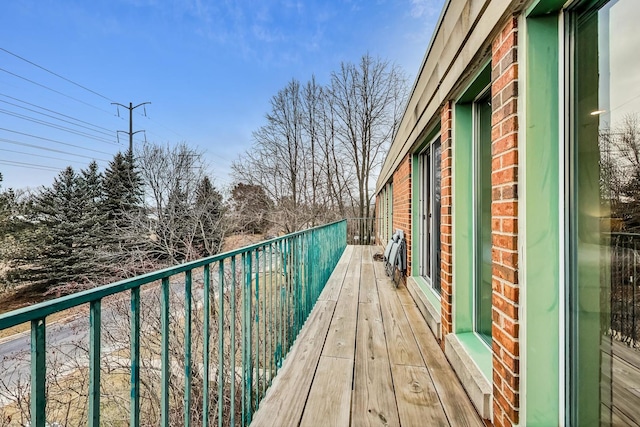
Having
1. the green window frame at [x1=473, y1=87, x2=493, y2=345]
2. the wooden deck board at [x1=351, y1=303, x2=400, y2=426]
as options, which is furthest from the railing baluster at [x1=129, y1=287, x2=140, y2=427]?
the green window frame at [x1=473, y1=87, x2=493, y2=345]

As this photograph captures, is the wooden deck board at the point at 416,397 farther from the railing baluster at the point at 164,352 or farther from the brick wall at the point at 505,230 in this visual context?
the railing baluster at the point at 164,352

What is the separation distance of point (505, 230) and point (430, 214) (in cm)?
215

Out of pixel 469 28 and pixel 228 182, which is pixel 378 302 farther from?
pixel 228 182

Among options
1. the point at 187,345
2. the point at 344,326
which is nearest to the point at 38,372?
the point at 187,345

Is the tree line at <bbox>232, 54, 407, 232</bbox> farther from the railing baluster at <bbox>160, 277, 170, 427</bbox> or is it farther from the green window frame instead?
the railing baluster at <bbox>160, 277, 170, 427</bbox>

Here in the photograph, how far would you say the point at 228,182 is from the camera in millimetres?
10883

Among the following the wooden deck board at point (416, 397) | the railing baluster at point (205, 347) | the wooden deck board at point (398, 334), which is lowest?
the wooden deck board at point (416, 397)

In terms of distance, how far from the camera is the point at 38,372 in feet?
1.86

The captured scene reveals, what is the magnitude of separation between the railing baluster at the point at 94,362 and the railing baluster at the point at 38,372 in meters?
0.10

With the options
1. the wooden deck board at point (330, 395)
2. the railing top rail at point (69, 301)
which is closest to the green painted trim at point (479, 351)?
the wooden deck board at point (330, 395)

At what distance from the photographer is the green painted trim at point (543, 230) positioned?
3.91 ft

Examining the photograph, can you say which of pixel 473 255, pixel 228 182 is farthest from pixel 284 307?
pixel 228 182

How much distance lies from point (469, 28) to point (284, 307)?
2121 mm

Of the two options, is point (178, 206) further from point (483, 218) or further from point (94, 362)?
point (94, 362)
